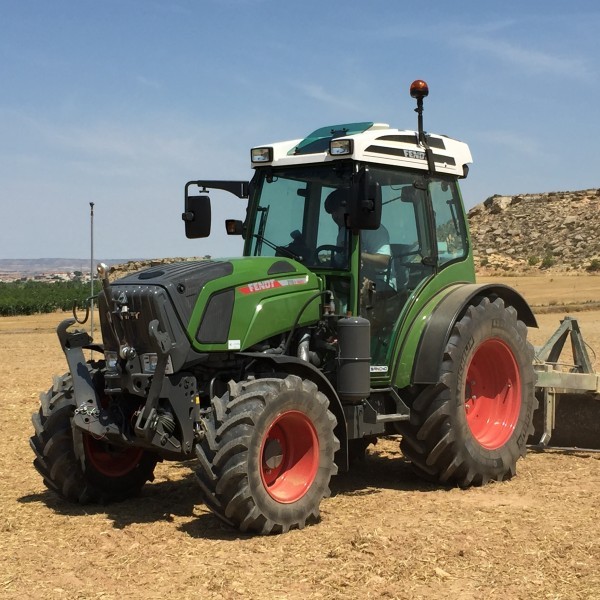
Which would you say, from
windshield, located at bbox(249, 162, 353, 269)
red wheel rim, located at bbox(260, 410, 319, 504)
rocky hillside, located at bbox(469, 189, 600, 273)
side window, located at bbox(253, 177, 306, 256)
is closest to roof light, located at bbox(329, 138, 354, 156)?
windshield, located at bbox(249, 162, 353, 269)

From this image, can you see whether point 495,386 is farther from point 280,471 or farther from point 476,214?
point 476,214

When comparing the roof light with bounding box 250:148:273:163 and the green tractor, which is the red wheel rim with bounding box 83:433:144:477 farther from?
the roof light with bounding box 250:148:273:163

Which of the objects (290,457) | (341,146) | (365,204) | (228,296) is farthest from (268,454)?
(341,146)

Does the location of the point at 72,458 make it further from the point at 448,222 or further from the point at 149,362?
the point at 448,222

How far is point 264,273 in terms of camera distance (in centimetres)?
679

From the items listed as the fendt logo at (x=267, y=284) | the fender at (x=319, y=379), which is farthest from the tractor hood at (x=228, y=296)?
the fender at (x=319, y=379)

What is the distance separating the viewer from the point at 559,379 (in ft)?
28.5

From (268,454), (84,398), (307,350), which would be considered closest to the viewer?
(268,454)

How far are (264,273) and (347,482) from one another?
6.71ft

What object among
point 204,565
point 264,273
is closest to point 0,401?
point 264,273

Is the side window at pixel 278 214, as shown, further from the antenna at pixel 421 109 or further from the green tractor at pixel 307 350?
the antenna at pixel 421 109

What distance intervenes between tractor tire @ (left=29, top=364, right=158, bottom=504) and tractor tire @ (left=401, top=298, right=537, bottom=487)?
7.20 ft

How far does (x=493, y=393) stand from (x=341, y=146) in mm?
2570

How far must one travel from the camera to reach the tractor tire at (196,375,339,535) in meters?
5.88
